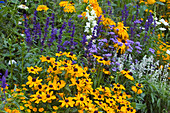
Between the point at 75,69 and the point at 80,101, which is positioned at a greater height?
the point at 75,69

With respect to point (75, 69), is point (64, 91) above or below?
below

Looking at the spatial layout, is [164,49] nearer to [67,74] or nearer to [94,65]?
[94,65]

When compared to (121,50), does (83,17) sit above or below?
above

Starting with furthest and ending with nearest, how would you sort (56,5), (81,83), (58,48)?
(56,5)
(58,48)
(81,83)

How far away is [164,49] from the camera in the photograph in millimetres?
3766

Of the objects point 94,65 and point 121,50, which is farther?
point 121,50

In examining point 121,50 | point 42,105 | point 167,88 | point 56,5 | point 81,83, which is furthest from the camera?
point 56,5

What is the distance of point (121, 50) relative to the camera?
123 inches

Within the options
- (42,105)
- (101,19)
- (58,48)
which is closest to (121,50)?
(101,19)

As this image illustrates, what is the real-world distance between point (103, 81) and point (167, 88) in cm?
89

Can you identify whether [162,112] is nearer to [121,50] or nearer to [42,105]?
[121,50]

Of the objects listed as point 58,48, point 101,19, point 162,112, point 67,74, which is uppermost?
point 101,19

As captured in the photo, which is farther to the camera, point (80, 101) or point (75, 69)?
point (75, 69)

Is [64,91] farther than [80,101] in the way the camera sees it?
Yes
